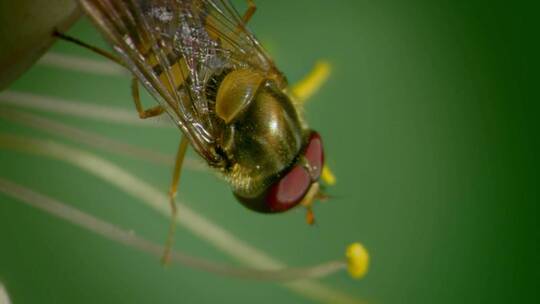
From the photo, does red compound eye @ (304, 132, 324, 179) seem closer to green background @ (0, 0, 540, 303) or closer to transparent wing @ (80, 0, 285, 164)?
transparent wing @ (80, 0, 285, 164)

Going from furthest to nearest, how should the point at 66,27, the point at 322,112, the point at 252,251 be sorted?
1. the point at 322,112
2. the point at 252,251
3. the point at 66,27

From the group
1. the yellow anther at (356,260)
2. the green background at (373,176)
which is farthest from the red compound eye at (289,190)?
the green background at (373,176)

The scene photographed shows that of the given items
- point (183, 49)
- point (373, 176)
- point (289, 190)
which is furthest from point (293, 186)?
point (373, 176)

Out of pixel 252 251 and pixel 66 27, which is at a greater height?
pixel 66 27

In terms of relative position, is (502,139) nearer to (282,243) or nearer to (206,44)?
(282,243)

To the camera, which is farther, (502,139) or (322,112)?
(322,112)

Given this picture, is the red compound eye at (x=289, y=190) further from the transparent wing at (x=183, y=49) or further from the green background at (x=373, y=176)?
the green background at (x=373, y=176)

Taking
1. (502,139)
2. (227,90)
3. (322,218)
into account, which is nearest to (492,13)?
(502,139)
